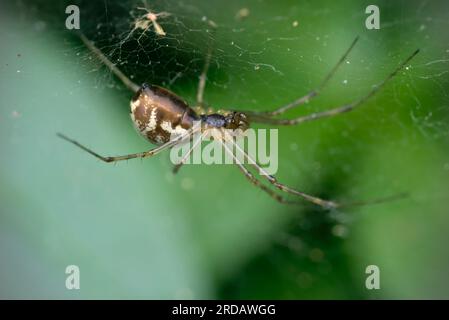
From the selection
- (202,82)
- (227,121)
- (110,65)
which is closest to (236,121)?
(227,121)

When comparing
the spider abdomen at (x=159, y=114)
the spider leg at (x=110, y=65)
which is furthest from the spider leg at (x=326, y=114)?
the spider leg at (x=110, y=65)

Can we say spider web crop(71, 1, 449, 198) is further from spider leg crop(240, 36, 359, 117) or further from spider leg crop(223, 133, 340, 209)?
spider leg crop(223, 133, 340, 209)

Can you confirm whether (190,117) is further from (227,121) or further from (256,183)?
(256,183)

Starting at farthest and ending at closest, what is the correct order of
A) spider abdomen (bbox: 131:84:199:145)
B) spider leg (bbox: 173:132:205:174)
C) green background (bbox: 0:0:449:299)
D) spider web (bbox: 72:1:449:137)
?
spider leg (bbox: 173:132:205:174) → green background (bbox: 0:0:449:299) → spider web (bbox: 72:1:449:137) → spider abdomen (bbox: 131:84:199:145)

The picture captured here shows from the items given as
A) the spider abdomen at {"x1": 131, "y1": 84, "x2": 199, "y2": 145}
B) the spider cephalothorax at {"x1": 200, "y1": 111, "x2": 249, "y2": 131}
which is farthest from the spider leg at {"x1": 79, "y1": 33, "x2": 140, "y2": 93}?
the spider cephalothorax at {"x1": 200, "y1": 111, "x2": 249, "y2": 131}
